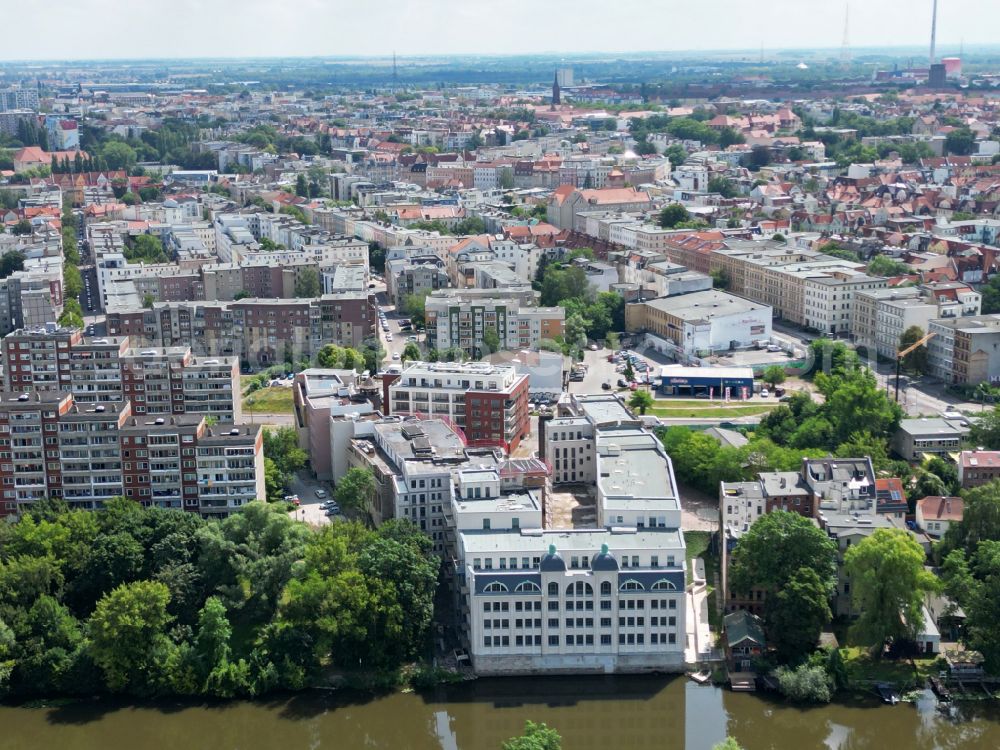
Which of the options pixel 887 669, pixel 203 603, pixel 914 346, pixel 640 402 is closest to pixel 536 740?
pixel 887 669

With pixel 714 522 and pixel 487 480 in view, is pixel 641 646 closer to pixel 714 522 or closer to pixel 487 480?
pixel 487 480

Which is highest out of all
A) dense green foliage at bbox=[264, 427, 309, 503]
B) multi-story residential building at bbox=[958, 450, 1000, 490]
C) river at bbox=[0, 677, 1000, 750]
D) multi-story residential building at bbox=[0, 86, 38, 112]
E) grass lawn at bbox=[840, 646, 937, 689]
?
multi-story residential building at bbox=[0, 86, 38, 112]

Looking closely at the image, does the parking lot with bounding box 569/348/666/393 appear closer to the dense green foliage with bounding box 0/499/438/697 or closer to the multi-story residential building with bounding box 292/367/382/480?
the multi-story residential building with bounding box 292/367/382/480

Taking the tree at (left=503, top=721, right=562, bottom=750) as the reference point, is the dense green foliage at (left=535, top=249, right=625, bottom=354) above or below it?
above

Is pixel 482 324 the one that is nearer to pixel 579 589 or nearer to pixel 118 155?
pixel 579 589

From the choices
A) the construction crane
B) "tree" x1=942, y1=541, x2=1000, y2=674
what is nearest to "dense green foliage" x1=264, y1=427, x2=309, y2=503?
"tree" x1=942, y1=541, x2=1000, y2=674

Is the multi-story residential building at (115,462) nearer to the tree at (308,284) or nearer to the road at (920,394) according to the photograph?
the road at (920,394)
